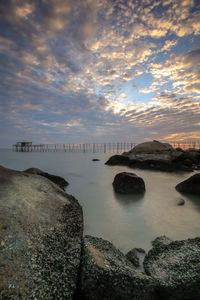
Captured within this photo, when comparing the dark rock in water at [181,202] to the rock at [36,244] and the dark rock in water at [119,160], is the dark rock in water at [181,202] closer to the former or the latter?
the rock at [36,244]

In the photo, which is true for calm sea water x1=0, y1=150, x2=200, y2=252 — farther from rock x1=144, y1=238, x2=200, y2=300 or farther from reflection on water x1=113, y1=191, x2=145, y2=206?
rock x1=144, y1=238, x2=200, y2=300

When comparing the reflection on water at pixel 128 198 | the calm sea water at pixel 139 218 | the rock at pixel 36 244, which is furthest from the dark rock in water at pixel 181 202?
the rock at pixel 36 244

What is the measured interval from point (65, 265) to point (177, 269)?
4.87 ft

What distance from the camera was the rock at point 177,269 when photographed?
1816mm

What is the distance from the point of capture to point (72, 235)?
2266 millimetres

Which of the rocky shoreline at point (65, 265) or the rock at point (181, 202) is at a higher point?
the rocky shoreline at point (65, 265)

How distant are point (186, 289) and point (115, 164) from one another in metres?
19.4

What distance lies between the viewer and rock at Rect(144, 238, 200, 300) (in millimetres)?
1816

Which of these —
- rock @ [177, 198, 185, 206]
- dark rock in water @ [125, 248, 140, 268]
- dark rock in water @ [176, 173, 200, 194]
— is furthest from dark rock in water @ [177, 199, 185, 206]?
dark rock in water @ [125, 248, 140, 268]

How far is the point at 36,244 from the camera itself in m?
1.85

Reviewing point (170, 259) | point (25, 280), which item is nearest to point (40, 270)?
point (25, 280)

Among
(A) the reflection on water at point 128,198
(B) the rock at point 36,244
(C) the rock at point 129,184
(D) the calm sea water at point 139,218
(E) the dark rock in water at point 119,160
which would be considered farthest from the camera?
(E) the dark rock in water at point 119,160

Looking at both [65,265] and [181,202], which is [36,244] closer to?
[65,265]

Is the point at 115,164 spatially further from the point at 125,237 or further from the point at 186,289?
the point at 186,289
